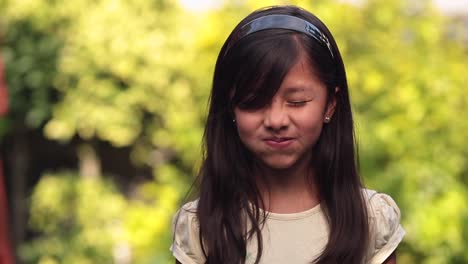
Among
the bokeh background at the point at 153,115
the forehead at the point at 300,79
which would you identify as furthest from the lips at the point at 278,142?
the bokeh background at the point at 153,115

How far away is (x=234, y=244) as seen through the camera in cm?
264

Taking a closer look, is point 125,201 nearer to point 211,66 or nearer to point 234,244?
point 211,66

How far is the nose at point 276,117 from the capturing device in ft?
8.21

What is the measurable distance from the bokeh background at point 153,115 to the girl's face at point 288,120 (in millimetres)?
2424

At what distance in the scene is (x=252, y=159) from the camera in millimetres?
2709

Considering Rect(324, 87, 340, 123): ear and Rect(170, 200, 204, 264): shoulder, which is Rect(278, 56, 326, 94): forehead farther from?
Rect(170, 200, 204, 264): shoulder

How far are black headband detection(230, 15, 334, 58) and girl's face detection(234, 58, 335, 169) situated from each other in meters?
0.08

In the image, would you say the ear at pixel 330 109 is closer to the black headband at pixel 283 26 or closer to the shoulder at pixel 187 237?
the black headband at pixel 283 26

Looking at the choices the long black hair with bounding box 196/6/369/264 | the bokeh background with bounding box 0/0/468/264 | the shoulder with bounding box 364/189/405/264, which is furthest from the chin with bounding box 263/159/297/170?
the bokeh background with bounding box 0/0/468/264

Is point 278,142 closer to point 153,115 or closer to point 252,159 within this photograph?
point 252,159

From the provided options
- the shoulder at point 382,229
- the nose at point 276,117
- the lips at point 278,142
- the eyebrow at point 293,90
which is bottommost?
the shoulder at point 382,229

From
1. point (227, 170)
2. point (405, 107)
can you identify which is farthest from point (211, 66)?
point (227, 170)

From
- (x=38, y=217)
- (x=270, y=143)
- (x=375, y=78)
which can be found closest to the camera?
(x=270, y=143)

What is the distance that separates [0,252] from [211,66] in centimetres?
189
